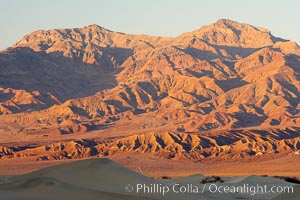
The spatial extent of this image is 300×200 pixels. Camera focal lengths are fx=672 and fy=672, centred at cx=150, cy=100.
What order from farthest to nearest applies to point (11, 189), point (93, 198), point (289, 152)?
point (289, 152)
point (11, 189)
point (93, 198)

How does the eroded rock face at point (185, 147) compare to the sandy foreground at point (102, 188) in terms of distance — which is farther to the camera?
the eroded rock face at point (185, 147)

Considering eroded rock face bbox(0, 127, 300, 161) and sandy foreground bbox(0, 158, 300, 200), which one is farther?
eroded rock face bbox(0, 127, 300, 161)

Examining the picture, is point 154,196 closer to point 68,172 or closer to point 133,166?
point 68,172

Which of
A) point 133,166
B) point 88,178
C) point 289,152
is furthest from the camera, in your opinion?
point 289,152

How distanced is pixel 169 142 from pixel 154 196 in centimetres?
13032

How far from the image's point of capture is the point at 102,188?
23797 millimetres

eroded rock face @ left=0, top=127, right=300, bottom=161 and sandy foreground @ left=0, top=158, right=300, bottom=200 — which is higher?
sandy foreground @ left=0, top=158, right=300, bottom=200

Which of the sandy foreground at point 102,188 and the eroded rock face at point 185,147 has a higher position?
the sandy foreground at point 102,188

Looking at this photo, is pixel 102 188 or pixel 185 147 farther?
pixel 185 147

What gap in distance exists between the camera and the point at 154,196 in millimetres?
23031

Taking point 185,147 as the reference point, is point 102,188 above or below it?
above

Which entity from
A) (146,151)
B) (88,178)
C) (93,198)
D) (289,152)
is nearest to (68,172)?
(88,178)

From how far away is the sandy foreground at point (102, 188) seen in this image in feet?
68.8

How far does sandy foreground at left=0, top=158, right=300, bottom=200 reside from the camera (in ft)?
68.8
